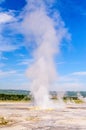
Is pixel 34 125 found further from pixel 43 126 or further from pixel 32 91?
pixel 32 91

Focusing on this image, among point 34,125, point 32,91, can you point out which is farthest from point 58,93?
point 34,125

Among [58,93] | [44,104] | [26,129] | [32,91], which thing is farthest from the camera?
[58,93]

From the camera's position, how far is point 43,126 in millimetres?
31938

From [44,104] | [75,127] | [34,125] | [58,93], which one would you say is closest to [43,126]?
[34,125]

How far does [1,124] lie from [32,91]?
1173 inches

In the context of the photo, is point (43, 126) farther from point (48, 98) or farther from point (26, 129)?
point (48, 98)

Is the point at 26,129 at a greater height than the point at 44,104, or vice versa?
the point at 44,104

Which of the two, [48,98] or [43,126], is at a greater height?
[48,98]

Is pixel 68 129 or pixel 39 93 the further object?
pixel 39 93

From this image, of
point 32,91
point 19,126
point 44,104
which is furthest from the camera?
point 32,91

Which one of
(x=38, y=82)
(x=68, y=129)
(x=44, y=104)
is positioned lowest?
(x=68, y=129)

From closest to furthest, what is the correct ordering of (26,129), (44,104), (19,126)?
(26,129)
(19,126)
(44,104)

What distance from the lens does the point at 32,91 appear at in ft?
206

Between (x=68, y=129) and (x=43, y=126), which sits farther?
(x=43, y=126)
